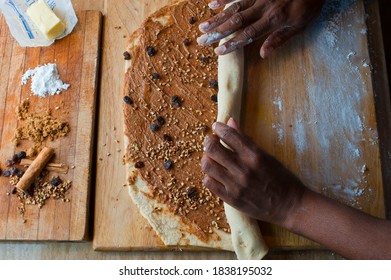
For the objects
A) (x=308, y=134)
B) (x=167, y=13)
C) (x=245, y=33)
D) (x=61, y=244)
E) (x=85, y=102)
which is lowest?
(x=61, y=244)

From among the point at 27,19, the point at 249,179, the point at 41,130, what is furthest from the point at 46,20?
the point at 249,179

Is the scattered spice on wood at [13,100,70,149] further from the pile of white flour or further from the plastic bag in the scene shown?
the plastic bag

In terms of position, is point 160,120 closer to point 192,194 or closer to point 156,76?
point 156,76

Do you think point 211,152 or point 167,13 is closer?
point 211,152

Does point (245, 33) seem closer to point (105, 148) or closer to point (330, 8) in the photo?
point (330, 8)

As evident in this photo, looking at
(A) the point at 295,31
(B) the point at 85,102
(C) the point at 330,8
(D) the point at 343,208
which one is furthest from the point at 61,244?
(C) the point at 330,8

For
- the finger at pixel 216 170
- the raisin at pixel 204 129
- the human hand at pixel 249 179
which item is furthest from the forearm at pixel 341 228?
the raisin at pixel 204 129

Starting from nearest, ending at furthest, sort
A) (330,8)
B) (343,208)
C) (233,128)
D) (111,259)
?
1. (343,208)
2. (233,128)
3. (111,259)
4. (330,8)
